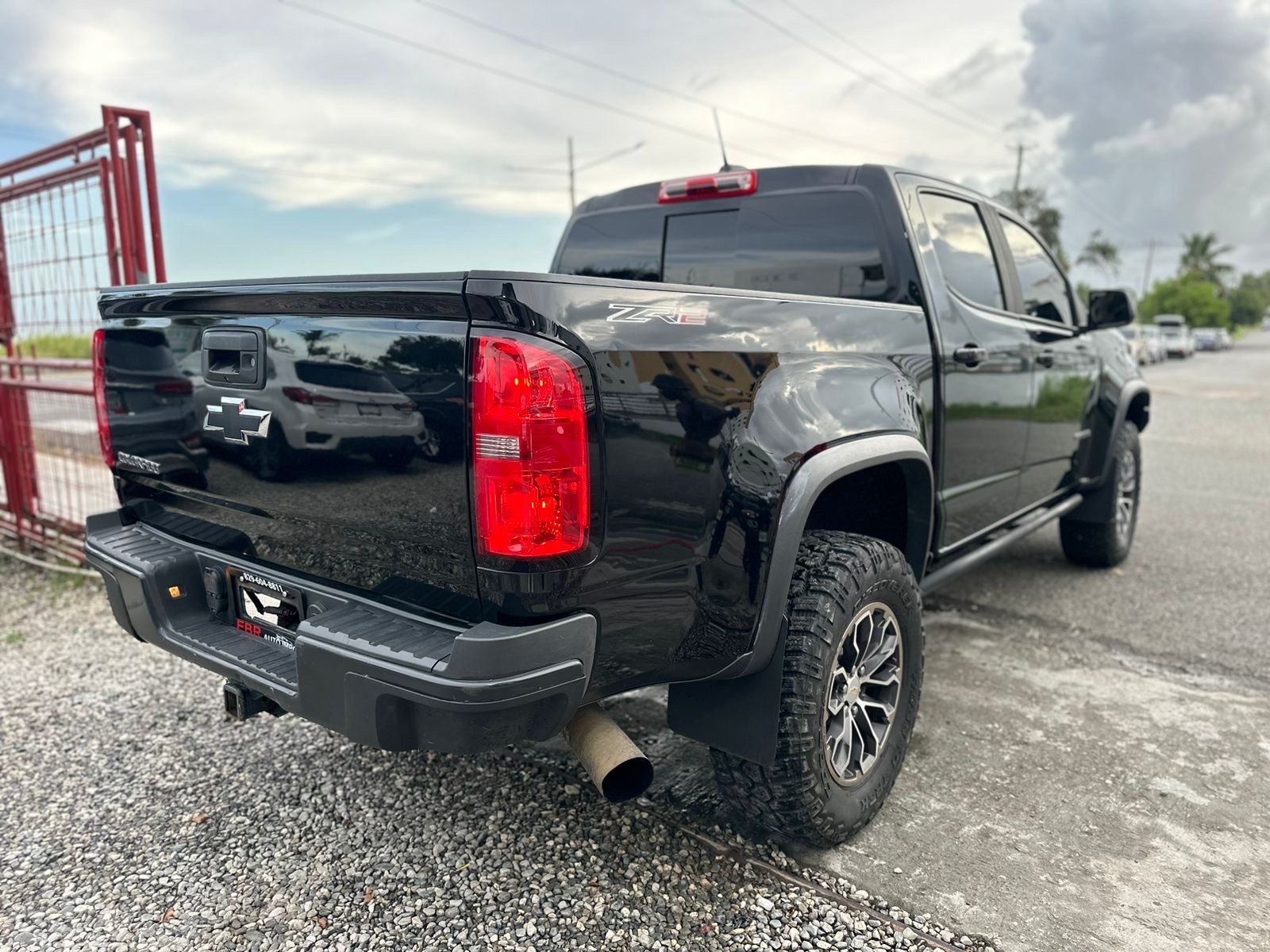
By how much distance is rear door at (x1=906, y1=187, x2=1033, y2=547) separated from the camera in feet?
10.8

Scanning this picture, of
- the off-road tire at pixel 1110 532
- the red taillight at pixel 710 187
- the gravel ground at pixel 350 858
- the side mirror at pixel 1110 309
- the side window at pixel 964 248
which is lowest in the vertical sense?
the gravel ground at pixel 350 858

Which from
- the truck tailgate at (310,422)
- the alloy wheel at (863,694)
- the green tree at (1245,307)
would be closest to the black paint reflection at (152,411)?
the truck tailgate at (310,422)

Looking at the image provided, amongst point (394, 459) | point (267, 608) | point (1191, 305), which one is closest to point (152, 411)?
point (267, 608)

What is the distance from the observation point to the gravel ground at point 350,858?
2287 mm

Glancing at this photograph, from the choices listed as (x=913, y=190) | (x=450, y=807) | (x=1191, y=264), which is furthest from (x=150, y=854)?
(x=1191, y=264)

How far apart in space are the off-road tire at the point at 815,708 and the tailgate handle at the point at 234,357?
1.49m

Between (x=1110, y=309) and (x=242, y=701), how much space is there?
4333 millimetres

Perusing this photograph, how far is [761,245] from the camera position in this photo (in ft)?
11.5

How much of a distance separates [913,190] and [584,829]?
2494 millimetres

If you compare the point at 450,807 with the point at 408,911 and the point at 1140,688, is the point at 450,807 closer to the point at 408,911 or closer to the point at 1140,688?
the point at 408,911

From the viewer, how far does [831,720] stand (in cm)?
261

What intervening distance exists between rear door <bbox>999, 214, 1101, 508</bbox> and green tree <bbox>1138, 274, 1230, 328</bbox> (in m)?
72.2

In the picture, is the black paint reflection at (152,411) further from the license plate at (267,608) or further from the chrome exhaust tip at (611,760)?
the chrome exhaust tip at (611,760)

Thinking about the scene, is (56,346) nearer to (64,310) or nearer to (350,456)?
(64,310)
